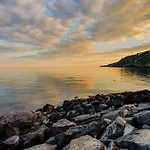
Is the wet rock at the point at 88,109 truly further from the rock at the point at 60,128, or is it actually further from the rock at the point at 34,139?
the rock at the point at 34,139

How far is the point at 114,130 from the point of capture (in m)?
8.89

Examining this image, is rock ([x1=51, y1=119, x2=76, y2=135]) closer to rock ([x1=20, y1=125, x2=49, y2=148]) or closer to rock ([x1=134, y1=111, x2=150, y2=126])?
rock ([x1=20, y1=125, x2=49, y2=148])


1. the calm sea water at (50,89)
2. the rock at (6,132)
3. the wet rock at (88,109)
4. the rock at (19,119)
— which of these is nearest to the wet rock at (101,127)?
the rock at (6,132)

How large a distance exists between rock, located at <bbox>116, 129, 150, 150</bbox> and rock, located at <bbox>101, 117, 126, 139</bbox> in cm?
58

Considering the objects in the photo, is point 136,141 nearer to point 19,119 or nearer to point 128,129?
point 128,129

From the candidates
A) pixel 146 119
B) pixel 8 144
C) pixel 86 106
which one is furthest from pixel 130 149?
pixel 86 106

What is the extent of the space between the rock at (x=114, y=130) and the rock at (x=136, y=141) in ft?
1.92

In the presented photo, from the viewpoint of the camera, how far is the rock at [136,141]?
7.22 m

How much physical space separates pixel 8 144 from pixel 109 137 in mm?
3972

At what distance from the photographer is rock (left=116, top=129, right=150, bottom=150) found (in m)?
7.22

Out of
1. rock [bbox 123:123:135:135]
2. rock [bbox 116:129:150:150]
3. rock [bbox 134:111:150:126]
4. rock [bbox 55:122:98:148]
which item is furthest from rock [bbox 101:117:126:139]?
rock [bbox 134:111:150:126]

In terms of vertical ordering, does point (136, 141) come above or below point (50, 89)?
above

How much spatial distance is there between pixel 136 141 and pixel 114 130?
148 cm

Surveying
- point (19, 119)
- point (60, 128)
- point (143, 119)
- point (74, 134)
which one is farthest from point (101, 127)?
point (19, 119)
